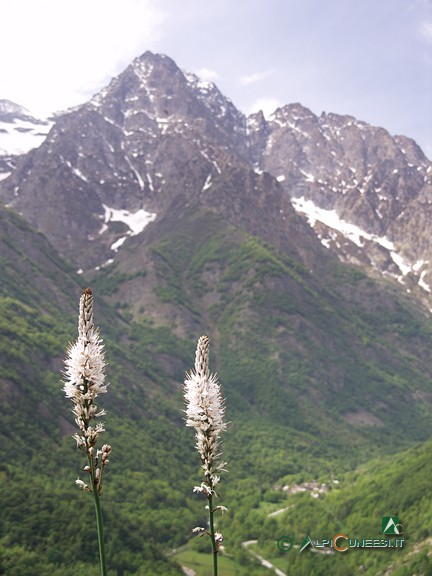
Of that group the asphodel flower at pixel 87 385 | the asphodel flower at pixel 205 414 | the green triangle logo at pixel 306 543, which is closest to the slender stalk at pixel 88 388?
the asphodel flower at pixel 87 385

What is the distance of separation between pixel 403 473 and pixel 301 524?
29768 mm

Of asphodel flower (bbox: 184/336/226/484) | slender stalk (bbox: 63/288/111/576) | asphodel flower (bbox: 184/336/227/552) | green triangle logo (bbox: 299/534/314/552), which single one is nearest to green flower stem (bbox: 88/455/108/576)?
slender stalk (bbox: 63/288/111/576)

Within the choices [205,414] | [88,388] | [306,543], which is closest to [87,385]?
[88,388]

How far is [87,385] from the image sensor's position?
10367 millimetres

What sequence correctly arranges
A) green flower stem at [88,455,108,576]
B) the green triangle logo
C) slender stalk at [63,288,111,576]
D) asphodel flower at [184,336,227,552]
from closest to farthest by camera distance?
green flower stem at [88,455,108,576]
slender stalk at [63,288,111,576]
asphodel flower at [184,336,227,552]
the green triangle logo

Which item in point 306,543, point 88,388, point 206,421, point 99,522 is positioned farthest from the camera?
point 306,543

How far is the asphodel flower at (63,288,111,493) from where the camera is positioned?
9930 mm

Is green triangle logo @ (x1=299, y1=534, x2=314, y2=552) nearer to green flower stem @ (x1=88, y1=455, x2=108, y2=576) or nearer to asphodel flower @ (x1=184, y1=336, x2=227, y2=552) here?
asphodel flower @ (x1=184, y1=336, x2=227, y2=552)

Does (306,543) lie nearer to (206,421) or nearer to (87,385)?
(206,421)

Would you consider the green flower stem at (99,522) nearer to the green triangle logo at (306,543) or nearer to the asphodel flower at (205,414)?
the asphodel flower at (205,414)

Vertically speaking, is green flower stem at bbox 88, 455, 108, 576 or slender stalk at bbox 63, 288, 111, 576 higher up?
slender stalk at bbox 63, 288, 111, 576

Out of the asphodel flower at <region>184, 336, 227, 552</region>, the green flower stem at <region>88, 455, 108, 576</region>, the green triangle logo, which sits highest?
the green triangle logo

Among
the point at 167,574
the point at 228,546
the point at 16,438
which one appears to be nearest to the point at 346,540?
the point at 228,546

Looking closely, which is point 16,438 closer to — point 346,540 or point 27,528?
point 27,528
